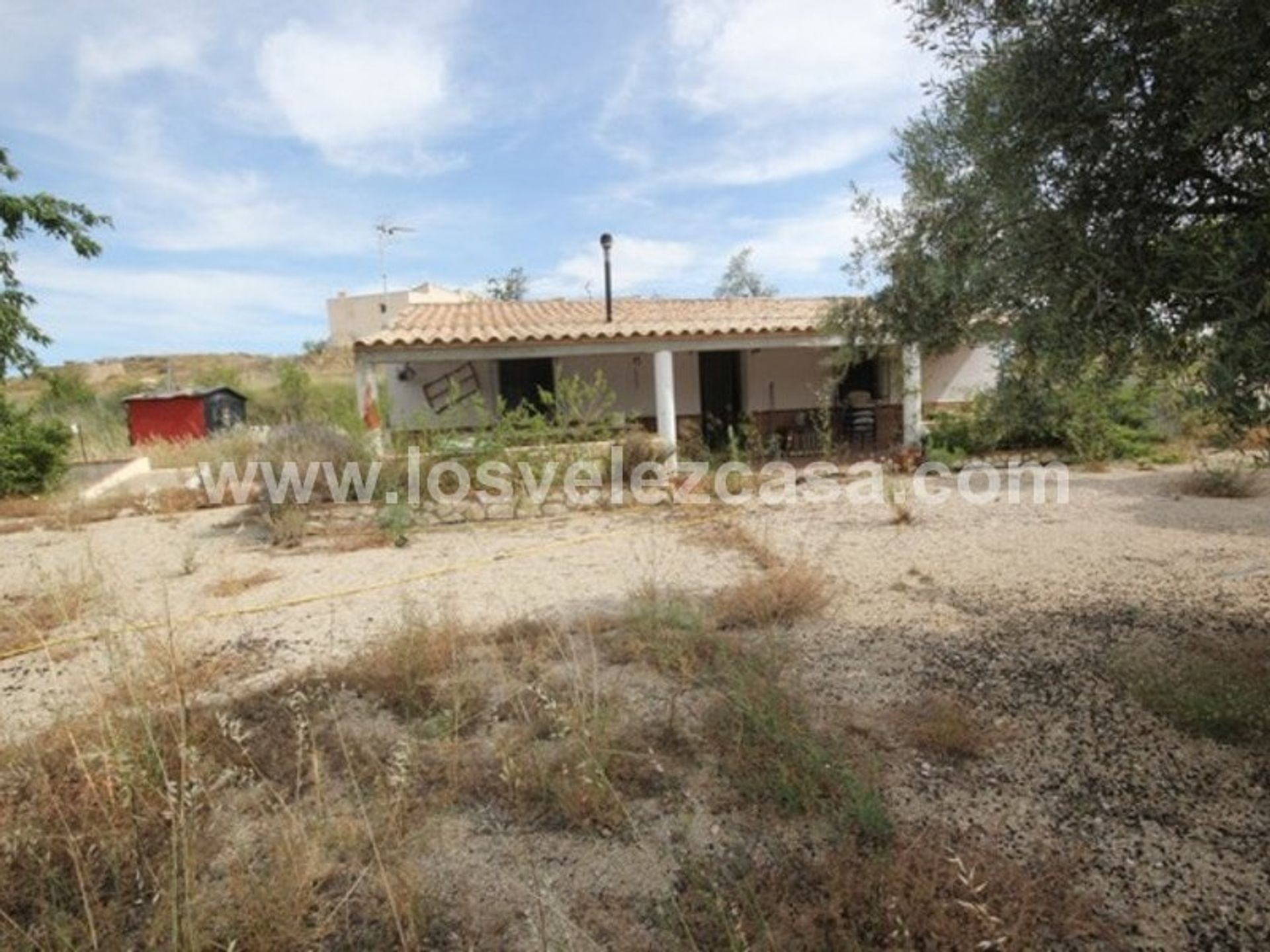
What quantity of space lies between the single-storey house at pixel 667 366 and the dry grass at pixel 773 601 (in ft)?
19.1

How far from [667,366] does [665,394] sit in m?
0.50

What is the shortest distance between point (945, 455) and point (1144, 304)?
11.0 metres

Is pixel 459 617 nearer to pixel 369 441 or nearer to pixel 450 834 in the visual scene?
pixel 450 834

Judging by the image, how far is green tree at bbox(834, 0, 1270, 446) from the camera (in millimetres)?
2326

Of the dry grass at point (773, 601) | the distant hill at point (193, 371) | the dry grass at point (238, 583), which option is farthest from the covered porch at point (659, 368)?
the distant hill at point (193, 371)

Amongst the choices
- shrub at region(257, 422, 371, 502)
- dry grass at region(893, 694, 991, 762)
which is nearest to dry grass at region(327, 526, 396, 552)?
shrub at region(257, 422, 371, 502)

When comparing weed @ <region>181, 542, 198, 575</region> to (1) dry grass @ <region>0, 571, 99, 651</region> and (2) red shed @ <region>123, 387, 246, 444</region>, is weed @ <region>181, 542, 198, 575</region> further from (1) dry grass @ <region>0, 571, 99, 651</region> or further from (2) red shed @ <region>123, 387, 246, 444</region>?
(2) red shed @ <region>123, 387, 246, 444</region>

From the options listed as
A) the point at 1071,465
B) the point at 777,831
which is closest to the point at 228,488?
the point at 777,831

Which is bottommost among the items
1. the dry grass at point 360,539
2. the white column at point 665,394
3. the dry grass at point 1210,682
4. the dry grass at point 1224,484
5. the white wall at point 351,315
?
the dry grass at point 1210,682

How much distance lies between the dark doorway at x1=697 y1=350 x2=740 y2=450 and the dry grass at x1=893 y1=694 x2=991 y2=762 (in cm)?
1255

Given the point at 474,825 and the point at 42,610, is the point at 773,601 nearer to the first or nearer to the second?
the point at 474,825

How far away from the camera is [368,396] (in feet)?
37.1

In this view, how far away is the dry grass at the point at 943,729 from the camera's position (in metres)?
3.34

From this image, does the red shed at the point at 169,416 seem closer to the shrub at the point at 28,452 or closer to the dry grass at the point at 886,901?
the shrub at the point at 28,452
